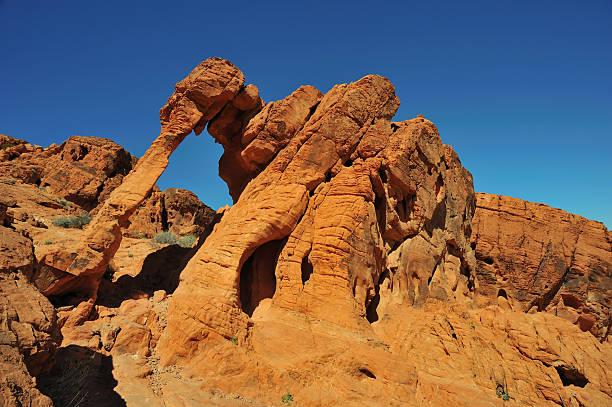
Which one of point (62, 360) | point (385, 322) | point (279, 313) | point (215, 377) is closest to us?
point (62, 360)

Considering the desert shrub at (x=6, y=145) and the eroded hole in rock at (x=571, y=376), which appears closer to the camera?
the eroded hole in rock at (x=571, y=376)

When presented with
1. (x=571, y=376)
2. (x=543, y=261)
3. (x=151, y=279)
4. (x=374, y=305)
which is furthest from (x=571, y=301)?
(x=151, y=279)

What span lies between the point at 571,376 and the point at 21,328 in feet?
58.5

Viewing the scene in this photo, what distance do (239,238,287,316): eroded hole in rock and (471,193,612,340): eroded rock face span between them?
14.1 metres

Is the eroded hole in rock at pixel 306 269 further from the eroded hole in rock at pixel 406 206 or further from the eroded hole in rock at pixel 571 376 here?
the eroded hole in rock at pixel 571 376

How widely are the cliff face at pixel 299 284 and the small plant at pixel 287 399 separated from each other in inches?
2.5

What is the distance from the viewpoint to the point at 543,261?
21469 millimetres

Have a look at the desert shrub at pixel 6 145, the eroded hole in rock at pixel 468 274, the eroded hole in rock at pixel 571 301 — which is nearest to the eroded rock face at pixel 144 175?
the eroded hole in rock at pixel 468 274

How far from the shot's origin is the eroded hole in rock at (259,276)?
43.5ft

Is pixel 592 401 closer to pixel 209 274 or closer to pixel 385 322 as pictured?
pixel 385 322

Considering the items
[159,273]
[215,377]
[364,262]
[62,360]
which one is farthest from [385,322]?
[62,360]

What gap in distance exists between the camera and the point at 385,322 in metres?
14.5

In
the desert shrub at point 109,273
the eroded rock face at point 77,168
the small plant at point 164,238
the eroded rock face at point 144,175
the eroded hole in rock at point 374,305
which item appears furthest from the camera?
the eroded rock face at point 77,168

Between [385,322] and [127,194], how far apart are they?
11632 mm
